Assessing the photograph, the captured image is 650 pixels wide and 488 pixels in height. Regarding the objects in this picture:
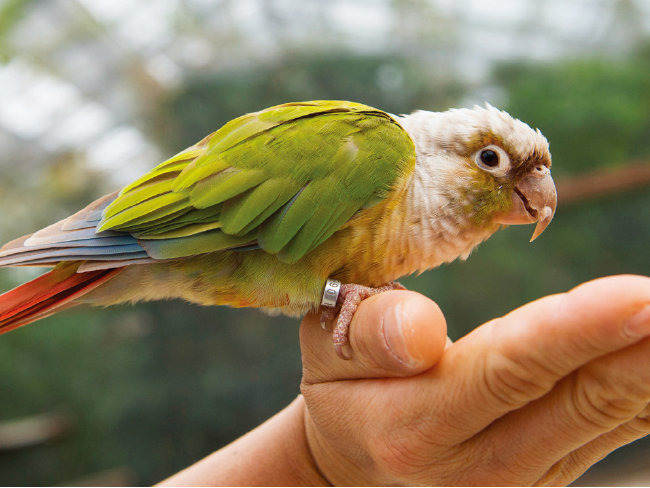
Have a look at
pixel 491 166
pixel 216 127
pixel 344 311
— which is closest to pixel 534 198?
pixel 491 166

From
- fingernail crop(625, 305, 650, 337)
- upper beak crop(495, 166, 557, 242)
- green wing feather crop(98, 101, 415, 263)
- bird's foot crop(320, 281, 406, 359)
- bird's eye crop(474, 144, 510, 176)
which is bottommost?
fingernail crop(625, 305, 650, 337)

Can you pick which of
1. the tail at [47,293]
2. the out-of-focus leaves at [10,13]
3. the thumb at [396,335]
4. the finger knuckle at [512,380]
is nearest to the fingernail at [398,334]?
the thumb at [396,335]

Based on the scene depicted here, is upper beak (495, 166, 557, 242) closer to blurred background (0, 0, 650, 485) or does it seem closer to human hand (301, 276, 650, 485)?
human hand (301, 276, 650, 485)

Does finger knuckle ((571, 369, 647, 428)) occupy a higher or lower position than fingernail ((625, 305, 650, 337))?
lower

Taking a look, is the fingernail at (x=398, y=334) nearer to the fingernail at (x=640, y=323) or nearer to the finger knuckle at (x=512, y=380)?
the finger knuckle at (x=512, y=380)

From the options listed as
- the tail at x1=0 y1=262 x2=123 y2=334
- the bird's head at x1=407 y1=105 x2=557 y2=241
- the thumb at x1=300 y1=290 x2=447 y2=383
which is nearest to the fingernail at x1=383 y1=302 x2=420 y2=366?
the thumb at x1=300 y1=290 x2=447 y2=383

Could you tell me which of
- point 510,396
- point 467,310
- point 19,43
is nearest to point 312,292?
point 510,396
